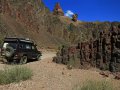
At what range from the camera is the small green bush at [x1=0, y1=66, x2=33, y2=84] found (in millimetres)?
12109

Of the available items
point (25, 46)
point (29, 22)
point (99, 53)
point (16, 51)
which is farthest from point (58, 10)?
point (99, 53)

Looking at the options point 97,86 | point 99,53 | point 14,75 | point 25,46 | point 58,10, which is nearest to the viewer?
point 97,86

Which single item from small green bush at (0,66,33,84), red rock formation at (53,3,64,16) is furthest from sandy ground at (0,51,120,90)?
red rock formation at (53,3,64,16)

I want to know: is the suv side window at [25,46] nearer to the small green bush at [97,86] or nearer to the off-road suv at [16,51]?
the off-road suv at [16,51]

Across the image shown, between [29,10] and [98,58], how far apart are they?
51.1m

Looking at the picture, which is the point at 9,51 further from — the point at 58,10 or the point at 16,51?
the point at 58,10

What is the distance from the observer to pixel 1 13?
55.7 metres

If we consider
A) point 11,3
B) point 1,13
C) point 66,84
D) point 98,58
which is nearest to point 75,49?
point 98,58

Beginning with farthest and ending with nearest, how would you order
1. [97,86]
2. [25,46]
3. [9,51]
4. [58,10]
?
1. [58,10]
2. [25,46]
3. [9,51]
4. [97,86]

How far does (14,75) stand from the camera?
40.9ft

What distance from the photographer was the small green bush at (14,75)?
12109 millimetres

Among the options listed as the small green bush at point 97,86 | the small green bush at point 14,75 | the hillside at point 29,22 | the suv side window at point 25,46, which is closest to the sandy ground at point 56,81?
the small green bush at point 14,75

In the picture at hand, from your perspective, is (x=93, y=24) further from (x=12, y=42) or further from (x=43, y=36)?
(x=12, y=42)

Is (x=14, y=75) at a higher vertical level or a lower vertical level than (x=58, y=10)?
lower
